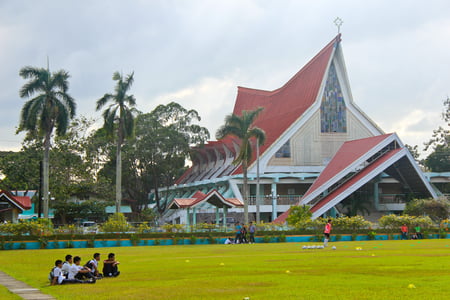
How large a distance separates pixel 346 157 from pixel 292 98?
49.7 ft

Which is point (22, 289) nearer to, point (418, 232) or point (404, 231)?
point (404, 231)

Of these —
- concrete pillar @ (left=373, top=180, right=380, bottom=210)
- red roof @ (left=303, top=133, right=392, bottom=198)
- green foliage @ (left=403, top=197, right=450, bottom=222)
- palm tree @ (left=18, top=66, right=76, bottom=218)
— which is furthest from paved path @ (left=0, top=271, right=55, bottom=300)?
concrete pillar @ (left=373, top=180, right=380, bottom=210)

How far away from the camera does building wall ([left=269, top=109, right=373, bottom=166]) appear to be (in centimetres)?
5694

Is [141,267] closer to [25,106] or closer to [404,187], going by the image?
[25,106]

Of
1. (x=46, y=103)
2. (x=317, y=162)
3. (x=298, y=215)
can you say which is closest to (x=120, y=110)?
(x=46, y=103)

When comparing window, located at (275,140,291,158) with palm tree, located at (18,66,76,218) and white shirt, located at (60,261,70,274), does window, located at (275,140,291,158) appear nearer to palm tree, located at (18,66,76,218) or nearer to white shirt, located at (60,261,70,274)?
palm tree, located at (18,66,76,218)

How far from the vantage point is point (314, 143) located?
57781mm

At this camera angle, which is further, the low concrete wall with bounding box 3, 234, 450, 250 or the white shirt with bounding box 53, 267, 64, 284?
the low concrete wall with bounding box 3, 234, 450, 250

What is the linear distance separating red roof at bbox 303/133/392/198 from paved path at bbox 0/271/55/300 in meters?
36.0

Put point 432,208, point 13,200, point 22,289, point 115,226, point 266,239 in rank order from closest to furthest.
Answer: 1. point 22,289
2. point 266,239
3. point 115,226
4. point 13,200
5. point 432,208

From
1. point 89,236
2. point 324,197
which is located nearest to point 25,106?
point 89,236

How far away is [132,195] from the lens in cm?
7394

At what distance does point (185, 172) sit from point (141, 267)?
6417 cm

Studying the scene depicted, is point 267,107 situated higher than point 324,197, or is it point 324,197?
point 267,107
